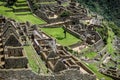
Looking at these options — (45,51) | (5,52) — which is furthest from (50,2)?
(5,52)

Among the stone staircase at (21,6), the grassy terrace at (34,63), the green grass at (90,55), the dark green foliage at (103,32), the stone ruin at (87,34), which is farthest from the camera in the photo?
the stone staircase at (21,6)

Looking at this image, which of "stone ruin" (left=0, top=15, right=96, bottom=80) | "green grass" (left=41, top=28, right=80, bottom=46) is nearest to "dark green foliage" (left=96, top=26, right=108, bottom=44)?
"green grass" (left=41, top=28, right=80, bottom=46)

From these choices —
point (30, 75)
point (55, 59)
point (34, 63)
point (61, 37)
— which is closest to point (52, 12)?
point (61, 37)

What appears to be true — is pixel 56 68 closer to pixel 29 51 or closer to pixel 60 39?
pixel 29 51

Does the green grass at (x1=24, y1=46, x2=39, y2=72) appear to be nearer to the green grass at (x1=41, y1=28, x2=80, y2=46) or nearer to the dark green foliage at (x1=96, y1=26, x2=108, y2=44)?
the green grass at (x1=41, y1=28, x2=80, y2=46)

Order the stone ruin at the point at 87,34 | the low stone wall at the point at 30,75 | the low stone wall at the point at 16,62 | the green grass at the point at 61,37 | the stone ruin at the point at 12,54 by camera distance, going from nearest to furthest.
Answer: the low stone wall at the point at 30,75
the low stone wall at the point at 16,62
the stone ruin at the point at 12,54
the green grass at the point at 61,37
the stone ruin at the point at 87,34

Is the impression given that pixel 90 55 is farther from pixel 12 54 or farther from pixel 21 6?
pixel 12 54

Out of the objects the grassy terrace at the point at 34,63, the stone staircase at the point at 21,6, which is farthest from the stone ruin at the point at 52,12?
the grassy terrace at the point at 34,63

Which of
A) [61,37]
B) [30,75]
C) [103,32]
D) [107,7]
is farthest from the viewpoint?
[107,7]

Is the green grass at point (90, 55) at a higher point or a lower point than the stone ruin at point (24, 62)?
lower

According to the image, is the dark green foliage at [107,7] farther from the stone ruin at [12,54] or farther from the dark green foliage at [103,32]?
the stone ruin at [12,54]

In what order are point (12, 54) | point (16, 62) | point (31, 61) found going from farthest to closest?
point (31, 61) < point (12, 54) < point (16, 62)
